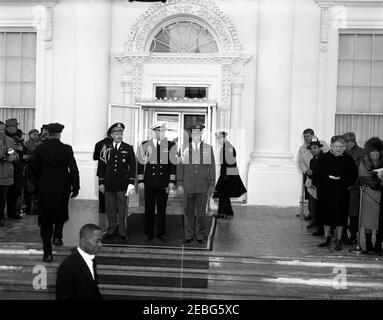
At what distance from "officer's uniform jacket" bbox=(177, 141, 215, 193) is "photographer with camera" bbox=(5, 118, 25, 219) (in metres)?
3.46

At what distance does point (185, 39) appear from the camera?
533 inches

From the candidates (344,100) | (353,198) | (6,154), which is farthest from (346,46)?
(6,154)

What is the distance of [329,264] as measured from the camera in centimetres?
738

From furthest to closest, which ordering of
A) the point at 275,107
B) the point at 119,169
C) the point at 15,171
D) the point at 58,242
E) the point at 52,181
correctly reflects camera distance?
the point at 275,107
the point at 15,171
the point at 119,169
the point at 58,242
the point at 52,181

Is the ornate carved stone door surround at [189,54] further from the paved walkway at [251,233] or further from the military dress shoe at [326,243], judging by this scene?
the military dress shoe at [326,243]

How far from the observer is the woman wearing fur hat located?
7668mm

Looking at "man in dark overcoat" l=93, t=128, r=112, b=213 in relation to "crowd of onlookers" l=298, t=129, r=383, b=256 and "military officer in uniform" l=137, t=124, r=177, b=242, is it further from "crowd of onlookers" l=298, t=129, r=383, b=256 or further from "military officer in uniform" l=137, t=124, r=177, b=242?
"crowd of onlookers" l=298, t=129, r=383, b=256

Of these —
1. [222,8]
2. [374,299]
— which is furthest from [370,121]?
[374,299]

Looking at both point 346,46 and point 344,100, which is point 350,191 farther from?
point 346,46

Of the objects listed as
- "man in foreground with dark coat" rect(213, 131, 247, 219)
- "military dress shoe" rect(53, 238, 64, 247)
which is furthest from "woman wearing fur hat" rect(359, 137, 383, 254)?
"military dress shoe" rect(53, 238, 64, 247)

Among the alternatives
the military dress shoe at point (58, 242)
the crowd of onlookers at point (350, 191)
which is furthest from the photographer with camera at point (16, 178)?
the crowd of onlookers at point (350, 191)

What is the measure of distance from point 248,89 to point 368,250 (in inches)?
253

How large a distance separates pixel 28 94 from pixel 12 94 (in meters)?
0.43

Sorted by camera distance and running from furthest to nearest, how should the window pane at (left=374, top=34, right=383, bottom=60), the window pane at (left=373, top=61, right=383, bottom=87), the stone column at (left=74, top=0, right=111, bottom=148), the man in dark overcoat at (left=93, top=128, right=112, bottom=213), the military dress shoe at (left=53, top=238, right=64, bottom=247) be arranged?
the stone column at (left=74, top=0, right=111, bottom=148) → the window pane at (left=373, top=61, right=383, bottom=87) → the window pane at (left=374, top=34, right=383, bottom=60) → the man in dark overcoat at (left=93, top=128, right=112, bottom=213) → the military dress shoe at (left=53, top=238, right=64, bottom=247)
